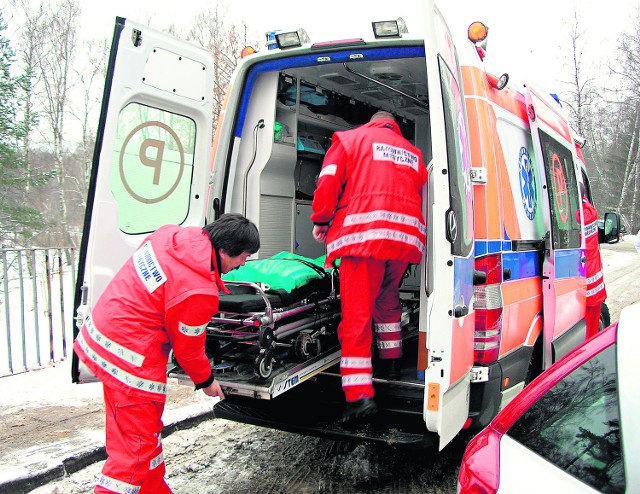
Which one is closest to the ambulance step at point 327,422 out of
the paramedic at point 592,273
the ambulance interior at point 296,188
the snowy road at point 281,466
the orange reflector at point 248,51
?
the ambulance interior at point 296,188

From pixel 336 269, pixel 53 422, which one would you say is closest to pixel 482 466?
pixel 336 269

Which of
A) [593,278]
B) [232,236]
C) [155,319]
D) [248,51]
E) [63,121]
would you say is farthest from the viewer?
[63,121]

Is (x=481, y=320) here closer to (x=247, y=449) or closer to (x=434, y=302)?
(x=434, y=302)

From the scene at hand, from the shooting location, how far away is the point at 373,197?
3189 millimetres

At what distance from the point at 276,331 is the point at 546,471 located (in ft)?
6.11

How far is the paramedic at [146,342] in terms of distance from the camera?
2.40m

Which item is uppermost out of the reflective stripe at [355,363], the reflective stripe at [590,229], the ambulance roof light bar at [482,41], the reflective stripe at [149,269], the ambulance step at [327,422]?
the ambulance roof light bar at [482,41]

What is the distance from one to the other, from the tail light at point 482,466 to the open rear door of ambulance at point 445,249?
0.72 meters

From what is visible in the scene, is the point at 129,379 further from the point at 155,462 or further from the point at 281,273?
the point at 281,273

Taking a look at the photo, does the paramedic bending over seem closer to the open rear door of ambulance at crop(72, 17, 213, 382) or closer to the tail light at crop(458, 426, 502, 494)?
the open rear door of ambulance at crop(72, 17, 213, 382)

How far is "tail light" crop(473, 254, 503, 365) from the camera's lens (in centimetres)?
299

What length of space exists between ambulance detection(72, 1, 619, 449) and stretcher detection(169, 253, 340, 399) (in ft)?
0.04

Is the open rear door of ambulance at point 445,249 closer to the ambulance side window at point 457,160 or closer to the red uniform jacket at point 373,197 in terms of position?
the ambulance side window at point 457,160

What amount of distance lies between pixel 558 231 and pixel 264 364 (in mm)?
2352
